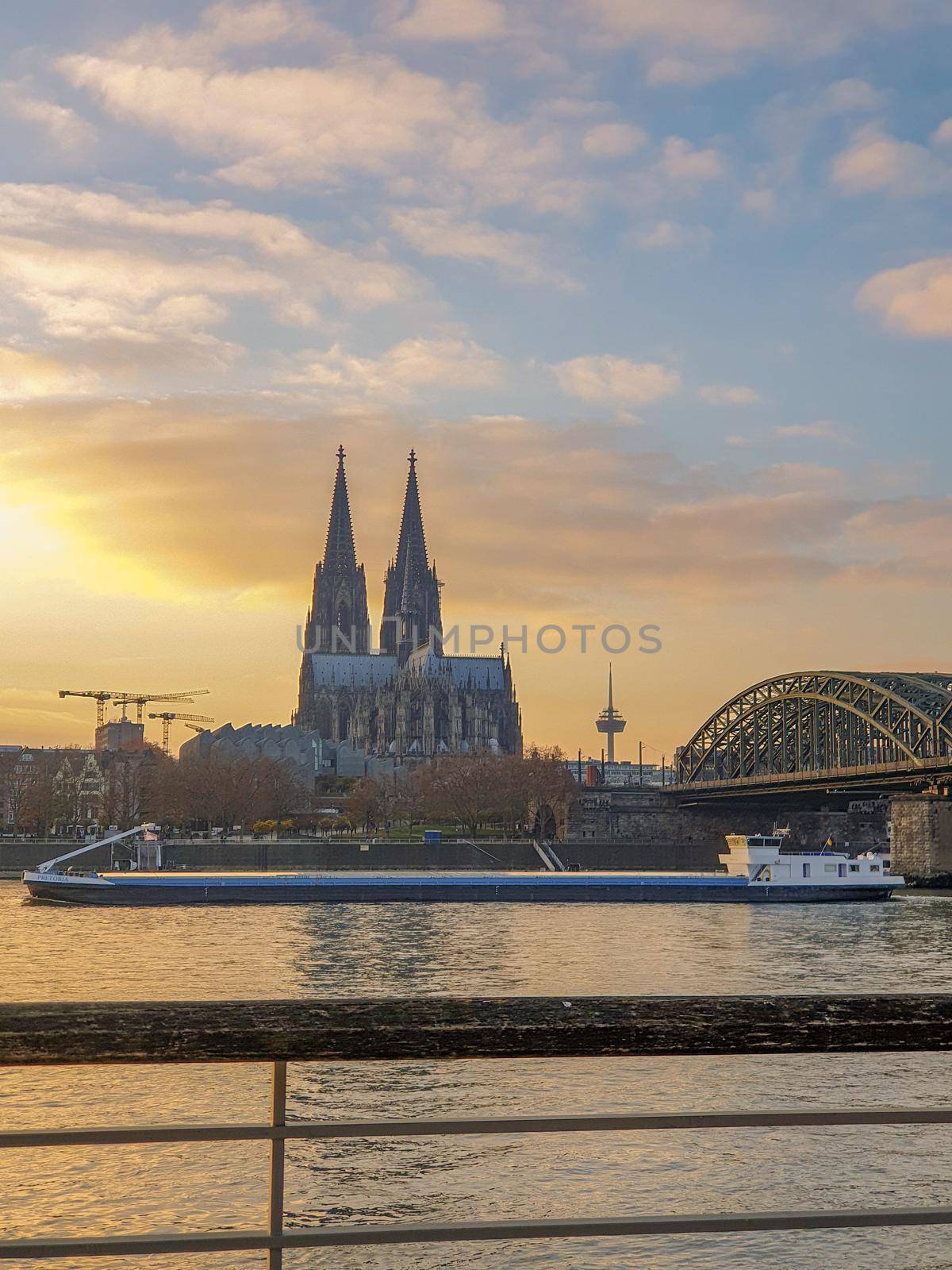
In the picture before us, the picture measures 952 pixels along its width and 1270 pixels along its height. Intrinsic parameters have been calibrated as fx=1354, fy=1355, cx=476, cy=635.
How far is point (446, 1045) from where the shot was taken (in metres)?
3.05

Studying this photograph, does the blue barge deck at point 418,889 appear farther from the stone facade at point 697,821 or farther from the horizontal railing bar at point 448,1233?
the horizontal railing bar at point 448,1233

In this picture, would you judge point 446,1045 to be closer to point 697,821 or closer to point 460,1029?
point 460,1029

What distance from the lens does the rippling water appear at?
1061 cm

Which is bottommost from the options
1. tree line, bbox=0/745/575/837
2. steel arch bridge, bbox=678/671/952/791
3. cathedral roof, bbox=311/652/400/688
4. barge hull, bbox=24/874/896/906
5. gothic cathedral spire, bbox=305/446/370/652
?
→ barge hull, bbox=24/874/896/906

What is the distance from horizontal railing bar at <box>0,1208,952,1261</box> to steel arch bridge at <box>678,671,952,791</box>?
78.6 metres

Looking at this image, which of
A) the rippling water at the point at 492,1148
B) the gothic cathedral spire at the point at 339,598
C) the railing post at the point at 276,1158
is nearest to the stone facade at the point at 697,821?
the gothic cathedral spire at the point at 339,598

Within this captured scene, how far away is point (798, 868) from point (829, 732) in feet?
99.9

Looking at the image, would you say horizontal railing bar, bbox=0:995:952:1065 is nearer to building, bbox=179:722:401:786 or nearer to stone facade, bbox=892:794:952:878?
stone facade, bbox=892:794:952:878

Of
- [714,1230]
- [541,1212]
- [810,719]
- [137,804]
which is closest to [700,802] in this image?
[810,719]

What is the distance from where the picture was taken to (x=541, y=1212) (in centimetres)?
1148

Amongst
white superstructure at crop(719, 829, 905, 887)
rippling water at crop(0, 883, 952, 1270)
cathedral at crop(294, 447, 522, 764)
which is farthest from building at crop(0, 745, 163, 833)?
rippling water at crop(0, 883, 952, 1270)

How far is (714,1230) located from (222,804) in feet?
381

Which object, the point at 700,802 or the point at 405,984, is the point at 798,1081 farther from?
the point at 700,802

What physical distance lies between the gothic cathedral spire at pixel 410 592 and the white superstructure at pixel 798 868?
9812cm
